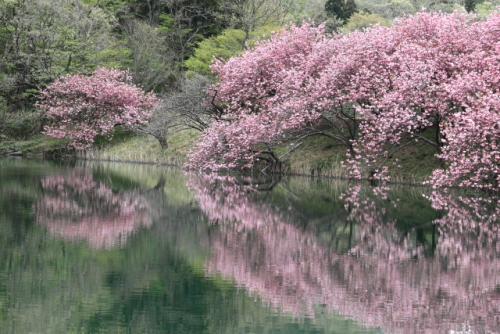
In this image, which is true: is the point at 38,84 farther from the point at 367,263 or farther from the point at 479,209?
the point at 367,263

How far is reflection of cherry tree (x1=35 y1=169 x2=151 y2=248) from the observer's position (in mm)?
12930

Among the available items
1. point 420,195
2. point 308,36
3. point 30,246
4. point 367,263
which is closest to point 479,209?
point 420,195

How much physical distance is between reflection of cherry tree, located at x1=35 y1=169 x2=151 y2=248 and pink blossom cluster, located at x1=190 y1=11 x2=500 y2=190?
861 centimetres

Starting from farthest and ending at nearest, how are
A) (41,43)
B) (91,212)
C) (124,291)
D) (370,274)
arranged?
(41,43)
(91,212)
(370,274)
(124,291)

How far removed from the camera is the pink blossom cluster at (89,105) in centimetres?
4191

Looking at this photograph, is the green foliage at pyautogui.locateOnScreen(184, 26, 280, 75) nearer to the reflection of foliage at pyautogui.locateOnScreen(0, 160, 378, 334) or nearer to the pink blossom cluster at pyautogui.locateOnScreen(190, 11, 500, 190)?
the pink blossom cluster at pyautogui.locateOnScreen(190, 11, 500, 190)

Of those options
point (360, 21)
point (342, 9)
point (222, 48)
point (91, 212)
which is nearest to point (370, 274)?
point (91, 212)

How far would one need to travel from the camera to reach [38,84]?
45.8 meters

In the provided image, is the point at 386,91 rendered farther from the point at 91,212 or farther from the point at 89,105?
the point at 89,105

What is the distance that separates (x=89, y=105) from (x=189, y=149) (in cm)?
835

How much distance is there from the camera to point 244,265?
10.3m

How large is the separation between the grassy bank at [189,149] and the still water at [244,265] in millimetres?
7263

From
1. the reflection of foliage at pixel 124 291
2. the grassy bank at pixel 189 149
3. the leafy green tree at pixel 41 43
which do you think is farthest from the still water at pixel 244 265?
the leafy green tree at pixel 41 43

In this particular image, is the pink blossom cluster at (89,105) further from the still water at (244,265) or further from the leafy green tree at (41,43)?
the still water at (244,265)
